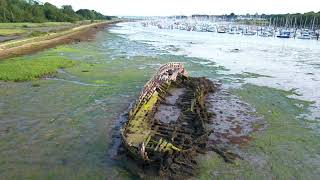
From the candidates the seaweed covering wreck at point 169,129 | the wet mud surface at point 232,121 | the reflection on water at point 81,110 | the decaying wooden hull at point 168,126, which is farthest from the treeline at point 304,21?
the seaweed covering wreck at point 169,129

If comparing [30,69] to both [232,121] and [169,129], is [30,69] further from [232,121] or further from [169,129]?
[232,121]

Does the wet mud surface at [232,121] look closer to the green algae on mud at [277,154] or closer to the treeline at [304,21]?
the green algae on mud at [277,154]

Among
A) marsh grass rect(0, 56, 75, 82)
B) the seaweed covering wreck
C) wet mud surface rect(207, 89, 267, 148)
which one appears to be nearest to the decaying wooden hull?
the seaweed covering wreck

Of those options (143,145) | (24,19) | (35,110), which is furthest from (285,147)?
(24,19)

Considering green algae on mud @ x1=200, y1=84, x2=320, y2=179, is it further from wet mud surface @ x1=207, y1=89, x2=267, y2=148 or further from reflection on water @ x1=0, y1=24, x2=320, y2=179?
wet mud surface @ x1=207, y1=89, x2=267, y2=148

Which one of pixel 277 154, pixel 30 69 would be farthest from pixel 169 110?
pixel 30 69

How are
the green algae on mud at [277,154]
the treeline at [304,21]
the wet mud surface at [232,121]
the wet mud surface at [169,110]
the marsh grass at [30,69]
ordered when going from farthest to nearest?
the treeline at [304,21] → the marsh grass at [30,69] → the wet mud surface at [169,110] → the wet mud surface at [232,121] → the green algae on mud at [277,154]
